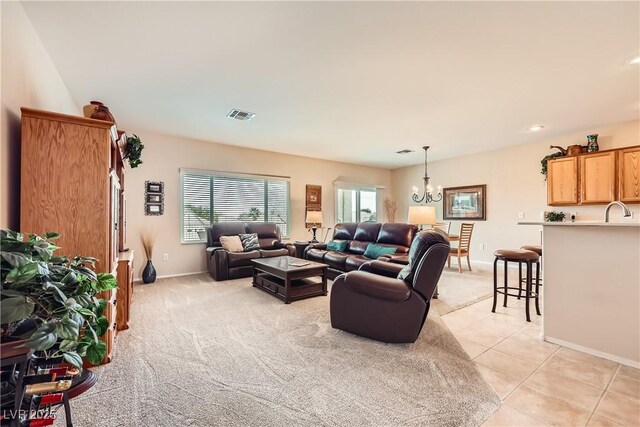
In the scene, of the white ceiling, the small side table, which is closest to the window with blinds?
the small side table

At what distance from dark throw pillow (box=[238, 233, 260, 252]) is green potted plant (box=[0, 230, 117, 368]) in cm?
400

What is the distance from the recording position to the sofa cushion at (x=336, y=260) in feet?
14.6

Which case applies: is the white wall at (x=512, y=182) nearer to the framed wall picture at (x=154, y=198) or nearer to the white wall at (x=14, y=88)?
the framed wall picture at (x=154, y=198)

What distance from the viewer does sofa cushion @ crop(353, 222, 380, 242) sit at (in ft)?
16.3

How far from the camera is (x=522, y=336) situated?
2.64 m

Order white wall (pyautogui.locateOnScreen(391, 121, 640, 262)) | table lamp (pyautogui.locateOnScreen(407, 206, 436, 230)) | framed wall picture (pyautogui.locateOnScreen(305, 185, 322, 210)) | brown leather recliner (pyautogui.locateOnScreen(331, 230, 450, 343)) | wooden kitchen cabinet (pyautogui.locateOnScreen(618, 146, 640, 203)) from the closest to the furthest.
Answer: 1. brown leather recliner (pyautogui.locateOnScreen(331, 230, 450, 343))
2. wooden kitchen cabinet (pyautogui.locateOnScreen(618, 146, 640, 203))
3. table lamp (pyautogui.locateOnScreen(407, 206, 436, 230))
4. white wall (pyautogui.locateOnScreen(391, 121, 640, 262))
5. framed wall picture (pyautogui.locateOnScreen(305, 185, 322, 210))

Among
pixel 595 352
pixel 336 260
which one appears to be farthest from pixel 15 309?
pixel 336 260

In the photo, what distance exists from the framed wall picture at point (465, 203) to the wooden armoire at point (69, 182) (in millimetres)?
6706

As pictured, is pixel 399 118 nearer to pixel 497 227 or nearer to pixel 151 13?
pixel 151 13

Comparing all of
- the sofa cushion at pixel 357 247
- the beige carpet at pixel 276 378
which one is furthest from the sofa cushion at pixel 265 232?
the beige carpet at pixel 276 378

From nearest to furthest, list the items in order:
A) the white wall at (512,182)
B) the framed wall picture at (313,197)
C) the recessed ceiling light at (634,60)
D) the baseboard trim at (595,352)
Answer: the baseboard trim at (595,352) < the recessed ceiling light at (634,60) < the white wall at (512,182) < the framed wall picture at (313,197)

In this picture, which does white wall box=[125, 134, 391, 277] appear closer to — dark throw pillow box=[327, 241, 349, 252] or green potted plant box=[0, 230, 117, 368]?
dark throw pillow box=[327, 241, 349, 252]

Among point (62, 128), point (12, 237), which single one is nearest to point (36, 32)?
point (62, 128)

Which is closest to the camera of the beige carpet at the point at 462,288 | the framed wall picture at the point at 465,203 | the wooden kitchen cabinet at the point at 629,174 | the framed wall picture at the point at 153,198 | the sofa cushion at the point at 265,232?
the beige carpet at the point at 462,288
